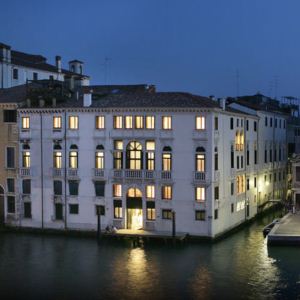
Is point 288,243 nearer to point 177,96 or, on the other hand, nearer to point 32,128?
point 177,96

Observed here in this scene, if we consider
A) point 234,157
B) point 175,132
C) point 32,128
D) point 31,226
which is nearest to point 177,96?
point 175,132

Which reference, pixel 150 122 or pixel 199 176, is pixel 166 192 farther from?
pixel 150 122

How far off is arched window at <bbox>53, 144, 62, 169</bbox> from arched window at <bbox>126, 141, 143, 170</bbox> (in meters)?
5.18

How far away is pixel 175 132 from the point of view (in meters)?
41.7

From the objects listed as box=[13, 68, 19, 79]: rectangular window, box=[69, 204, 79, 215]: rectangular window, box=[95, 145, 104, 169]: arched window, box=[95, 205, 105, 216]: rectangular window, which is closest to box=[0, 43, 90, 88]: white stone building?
box=[13, 68, 19, 79]: rectangular window

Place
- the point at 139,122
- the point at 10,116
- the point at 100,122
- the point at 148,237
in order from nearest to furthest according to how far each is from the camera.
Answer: the point at 148,237
the point at 139,122
the point at 100,122
the point at 10,116

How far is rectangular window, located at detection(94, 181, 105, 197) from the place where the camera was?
142 ft

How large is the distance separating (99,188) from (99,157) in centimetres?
218

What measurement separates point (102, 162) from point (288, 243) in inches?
544

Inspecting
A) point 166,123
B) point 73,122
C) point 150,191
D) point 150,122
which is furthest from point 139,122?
point 73,122

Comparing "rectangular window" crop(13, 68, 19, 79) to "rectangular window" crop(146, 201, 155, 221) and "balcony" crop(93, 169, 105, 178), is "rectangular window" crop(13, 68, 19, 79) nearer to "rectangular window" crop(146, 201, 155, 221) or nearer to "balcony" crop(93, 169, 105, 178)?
"balcony" crop(93, 169, 105, 178)

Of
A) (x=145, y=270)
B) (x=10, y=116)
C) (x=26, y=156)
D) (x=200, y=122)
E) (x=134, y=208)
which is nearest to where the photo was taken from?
(x=145, y=270)

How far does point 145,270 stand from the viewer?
33.8 metres

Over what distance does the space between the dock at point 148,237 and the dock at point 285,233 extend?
5.73 meters
